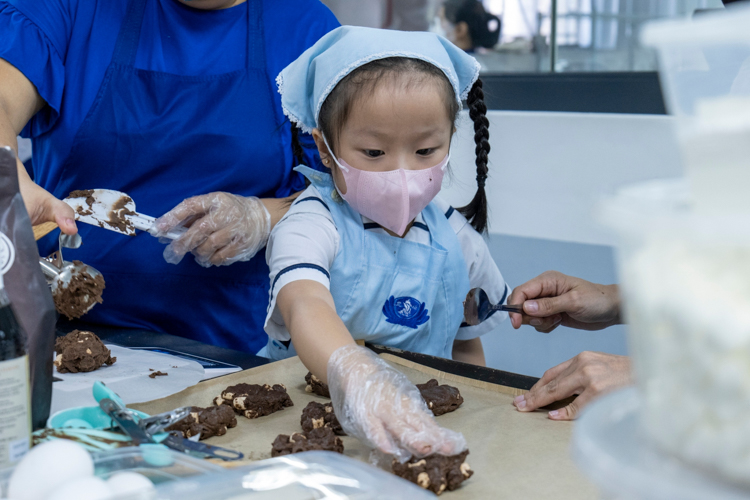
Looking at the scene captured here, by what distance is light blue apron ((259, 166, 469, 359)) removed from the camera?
1.41m

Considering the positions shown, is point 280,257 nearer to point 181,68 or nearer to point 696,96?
point 181,68

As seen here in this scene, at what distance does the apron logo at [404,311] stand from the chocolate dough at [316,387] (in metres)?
0.30

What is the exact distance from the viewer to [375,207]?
4.43 ft

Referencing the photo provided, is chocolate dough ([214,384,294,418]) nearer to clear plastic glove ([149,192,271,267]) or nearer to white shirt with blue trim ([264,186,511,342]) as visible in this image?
white shirt with blue trim ([264,186,511,342])

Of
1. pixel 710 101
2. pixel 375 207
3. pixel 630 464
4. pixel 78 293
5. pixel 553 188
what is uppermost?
pixel 710 101

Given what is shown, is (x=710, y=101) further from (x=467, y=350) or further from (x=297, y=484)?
(x=467, y=350)

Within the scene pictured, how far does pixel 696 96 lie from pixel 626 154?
2.59 meters

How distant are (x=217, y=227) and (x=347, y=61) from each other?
0.44 m

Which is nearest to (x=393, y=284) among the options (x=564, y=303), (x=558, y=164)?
(x=564, y=303)

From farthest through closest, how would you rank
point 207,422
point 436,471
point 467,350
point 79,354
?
point 467,350, point 79,354, point 207,422, point 436,471

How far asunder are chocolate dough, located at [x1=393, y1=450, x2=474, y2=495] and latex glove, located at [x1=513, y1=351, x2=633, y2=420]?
29cm

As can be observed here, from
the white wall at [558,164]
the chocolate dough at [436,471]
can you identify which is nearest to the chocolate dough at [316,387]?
the chocolate dough at [436,471]

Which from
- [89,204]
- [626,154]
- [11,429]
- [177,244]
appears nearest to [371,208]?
[177,244]

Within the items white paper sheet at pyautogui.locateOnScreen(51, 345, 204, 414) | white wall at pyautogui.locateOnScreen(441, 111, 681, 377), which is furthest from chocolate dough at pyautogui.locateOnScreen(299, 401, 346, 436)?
white wall at pyautogui.locateOnScreen(441, 111, 681, 377)
